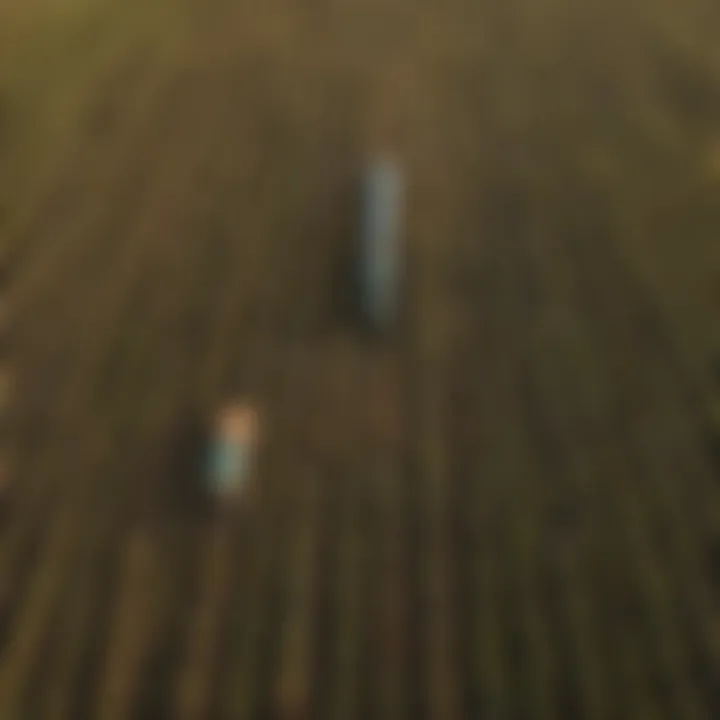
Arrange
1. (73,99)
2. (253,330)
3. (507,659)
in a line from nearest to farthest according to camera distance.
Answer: (507,659), (253,330), (73,99)

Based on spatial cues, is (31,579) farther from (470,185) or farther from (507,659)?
(470,185)

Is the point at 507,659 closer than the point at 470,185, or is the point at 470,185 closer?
the point at 507,659

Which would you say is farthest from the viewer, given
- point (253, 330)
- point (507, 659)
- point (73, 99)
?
point (73, 99)

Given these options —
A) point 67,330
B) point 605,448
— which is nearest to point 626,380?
point 605,448

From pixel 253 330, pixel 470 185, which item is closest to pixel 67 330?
pixel 253 330

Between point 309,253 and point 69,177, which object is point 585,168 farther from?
point 69,177

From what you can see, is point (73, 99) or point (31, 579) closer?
point (31, 579)
